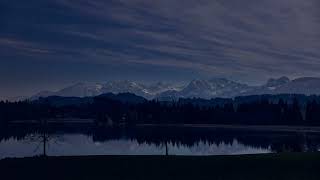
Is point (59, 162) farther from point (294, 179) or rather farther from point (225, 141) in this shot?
point (225, 141)

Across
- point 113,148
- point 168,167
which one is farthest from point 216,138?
point 168,167

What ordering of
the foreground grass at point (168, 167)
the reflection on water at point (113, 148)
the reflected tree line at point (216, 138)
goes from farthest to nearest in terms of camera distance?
the reflected tree line at point (216, 138)
the reflection on water at point (113, 148)
the foreground grass at point (168, 167)

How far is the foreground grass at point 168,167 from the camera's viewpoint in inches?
1486

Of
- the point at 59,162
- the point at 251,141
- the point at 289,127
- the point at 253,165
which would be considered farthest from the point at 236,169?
the point at 289,127

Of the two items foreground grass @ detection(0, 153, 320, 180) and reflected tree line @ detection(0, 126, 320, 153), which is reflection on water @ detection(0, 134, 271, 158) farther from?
foreground grass @ detection(0, 153, 320, 180)

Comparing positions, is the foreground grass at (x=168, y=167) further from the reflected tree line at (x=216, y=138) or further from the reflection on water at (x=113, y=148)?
the reflected tree line at (x=216, y=138)

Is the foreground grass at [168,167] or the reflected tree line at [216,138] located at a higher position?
the foreground grass at [168,167]

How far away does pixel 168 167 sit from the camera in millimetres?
41562

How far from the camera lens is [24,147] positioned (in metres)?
106

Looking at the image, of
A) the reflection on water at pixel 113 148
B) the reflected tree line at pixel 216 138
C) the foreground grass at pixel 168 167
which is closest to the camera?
the foreground grass at pixel 168 167

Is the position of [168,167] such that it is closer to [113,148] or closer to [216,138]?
[113,148]

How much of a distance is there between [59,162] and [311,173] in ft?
75.3

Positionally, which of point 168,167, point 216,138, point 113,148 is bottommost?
point 216,138

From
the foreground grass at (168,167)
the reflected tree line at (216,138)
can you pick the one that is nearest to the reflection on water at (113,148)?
the reflected tree line at (216,138)
